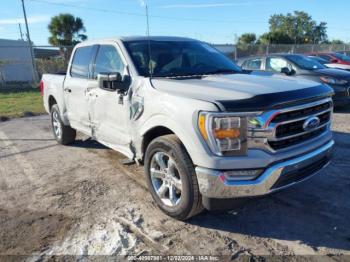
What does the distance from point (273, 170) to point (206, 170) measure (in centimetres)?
59

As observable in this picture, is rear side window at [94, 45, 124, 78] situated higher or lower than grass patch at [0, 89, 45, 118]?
higher

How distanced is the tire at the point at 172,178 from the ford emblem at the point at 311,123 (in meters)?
1.18

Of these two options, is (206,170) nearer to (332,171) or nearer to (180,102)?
(180,102)

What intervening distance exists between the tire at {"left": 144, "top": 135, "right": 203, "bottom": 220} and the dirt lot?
187 mm

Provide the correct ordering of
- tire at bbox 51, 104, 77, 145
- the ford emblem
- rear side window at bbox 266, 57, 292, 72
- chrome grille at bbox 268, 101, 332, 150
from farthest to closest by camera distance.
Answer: rear side window at bbox 266, 57, 292, 72
tire at bbox 51, 104, 77, 145
the ford emblem
chrome grille at bbox 268, 101, 332, 150

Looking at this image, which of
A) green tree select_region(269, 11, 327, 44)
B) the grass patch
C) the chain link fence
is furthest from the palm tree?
green tree select_region(269, 11, 327, 44)

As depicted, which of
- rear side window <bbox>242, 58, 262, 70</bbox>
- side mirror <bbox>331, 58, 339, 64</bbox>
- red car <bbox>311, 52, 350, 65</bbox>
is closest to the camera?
rear side window <bbox>242, 58, 262, 70</bbox>

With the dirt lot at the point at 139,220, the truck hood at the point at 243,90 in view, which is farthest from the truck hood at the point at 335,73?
the truck hood at the point at 243,90

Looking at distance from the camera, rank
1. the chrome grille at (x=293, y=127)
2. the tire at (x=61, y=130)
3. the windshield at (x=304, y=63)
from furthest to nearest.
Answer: the windshield at (x=304, y=63), the tire at (x=61, y=130), the chrome grille at (x=293, y=127)

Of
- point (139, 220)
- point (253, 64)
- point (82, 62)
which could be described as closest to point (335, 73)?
point (253, 64)

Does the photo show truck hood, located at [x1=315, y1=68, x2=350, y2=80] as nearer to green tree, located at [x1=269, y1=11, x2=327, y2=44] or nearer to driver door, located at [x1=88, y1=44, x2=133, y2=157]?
driver door, located at [x1=88, y1=44, x2=133, y2=157]

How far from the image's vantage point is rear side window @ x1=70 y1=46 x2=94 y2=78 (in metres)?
5.31

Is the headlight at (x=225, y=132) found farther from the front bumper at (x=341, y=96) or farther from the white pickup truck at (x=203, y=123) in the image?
the front bumper at (x=341, y=96)

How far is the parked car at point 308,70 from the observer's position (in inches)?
348
